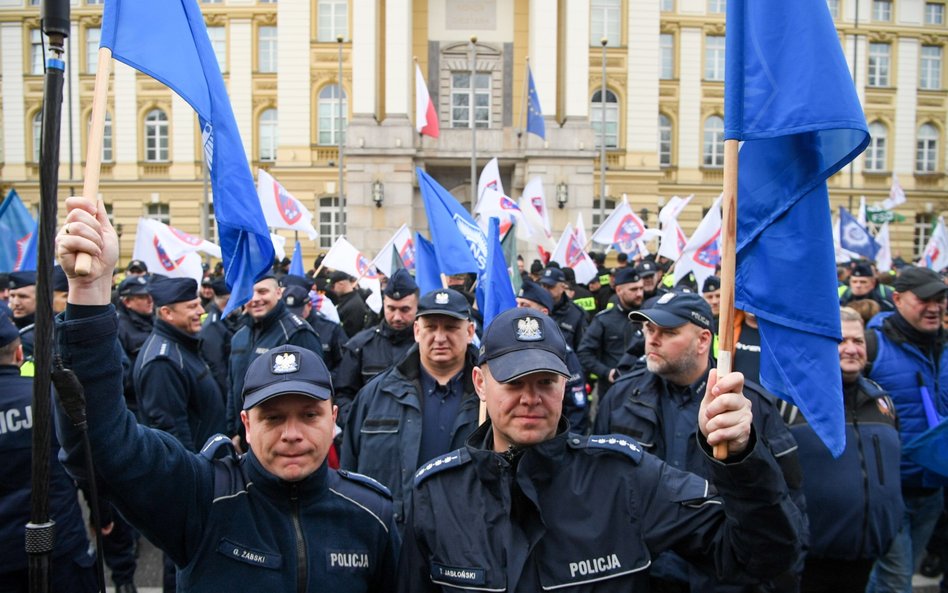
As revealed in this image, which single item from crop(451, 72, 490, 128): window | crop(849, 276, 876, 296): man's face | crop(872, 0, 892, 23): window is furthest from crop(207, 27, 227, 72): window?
crop(849, 276, 876, 296): man's face

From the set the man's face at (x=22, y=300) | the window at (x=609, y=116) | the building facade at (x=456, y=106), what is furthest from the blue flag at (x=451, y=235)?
the window at (x=609, y=116)

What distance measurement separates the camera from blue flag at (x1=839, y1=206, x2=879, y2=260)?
15531 mm

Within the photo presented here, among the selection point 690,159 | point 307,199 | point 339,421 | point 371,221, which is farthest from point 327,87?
point 339,421

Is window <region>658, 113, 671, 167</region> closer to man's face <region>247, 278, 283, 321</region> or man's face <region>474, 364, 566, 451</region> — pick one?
man's face <region>247, 278, 283, 321</region>

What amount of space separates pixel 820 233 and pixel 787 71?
0.50 meters

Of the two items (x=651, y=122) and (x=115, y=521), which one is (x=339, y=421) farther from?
(x=651, y=122)

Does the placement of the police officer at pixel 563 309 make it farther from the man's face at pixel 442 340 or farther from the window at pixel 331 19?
the window at pixel 331 19

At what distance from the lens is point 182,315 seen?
517 cm

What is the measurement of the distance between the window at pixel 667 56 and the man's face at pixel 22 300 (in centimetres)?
3371

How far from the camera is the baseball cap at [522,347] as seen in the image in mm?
2383

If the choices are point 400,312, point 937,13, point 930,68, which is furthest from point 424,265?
point 937,13

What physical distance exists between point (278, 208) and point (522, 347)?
8709 mm

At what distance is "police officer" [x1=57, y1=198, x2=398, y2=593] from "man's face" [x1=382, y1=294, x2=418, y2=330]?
10.1 ft

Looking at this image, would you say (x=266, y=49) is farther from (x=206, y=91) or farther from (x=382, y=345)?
(x=206, y=91)
